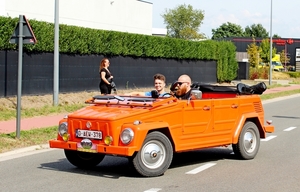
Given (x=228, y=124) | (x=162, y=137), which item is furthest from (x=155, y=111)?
(x=228, y=124)

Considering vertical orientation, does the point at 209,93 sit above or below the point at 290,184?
above

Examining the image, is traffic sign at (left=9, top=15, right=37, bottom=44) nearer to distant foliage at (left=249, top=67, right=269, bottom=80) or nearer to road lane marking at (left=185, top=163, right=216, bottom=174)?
road lane marking at (left=185, top=163, right=216, bottom=174)

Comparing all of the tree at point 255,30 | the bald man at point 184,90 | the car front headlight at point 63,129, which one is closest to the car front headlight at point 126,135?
the car front headlight at point 63,129

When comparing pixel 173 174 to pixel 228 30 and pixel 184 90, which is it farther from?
pixel 228 30

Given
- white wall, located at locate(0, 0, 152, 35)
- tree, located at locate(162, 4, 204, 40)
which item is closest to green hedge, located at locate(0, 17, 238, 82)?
white wall, located at locate(0, 0, 152, 35)

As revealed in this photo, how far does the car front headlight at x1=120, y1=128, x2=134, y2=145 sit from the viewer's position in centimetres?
834

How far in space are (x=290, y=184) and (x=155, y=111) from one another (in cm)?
214

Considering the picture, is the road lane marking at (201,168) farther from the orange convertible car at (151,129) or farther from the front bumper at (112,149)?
the front bumper at (112,149)

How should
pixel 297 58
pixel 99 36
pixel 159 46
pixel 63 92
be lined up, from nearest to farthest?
1. pixel 63 92
2. pixel 99 36
3. pixel 159 46
4. pixel 297 58

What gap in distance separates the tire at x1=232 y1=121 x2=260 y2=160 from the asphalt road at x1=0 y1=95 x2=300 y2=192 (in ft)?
0.44

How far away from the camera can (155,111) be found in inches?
347

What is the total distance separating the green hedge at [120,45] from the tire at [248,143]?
11.2 metres

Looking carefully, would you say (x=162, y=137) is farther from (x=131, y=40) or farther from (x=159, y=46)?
(x=159, y=46)

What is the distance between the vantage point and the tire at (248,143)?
409 inches
